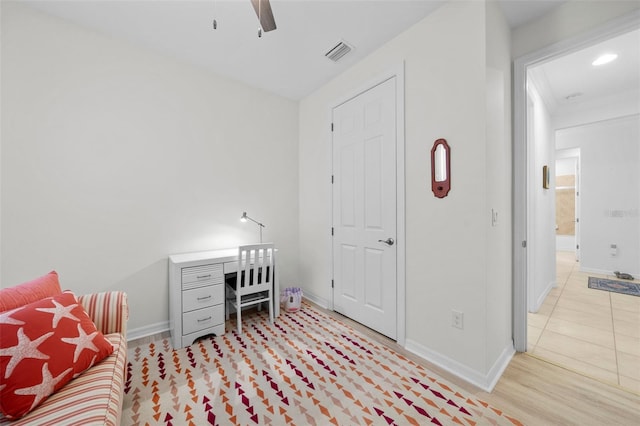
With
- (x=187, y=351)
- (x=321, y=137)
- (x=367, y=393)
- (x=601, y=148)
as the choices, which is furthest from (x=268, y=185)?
(x=601, y=148)

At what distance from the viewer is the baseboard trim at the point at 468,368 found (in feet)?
5.37

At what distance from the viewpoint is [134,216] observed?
229 centimetres

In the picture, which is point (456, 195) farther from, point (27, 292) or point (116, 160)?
point (116, 160)

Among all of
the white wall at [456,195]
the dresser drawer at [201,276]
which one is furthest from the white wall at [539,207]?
the dresser drawer at [201,276]

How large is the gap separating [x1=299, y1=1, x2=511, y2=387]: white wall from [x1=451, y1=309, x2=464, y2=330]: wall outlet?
0.03 metres

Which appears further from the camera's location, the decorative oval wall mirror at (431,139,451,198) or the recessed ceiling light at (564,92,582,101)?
the recessed ceiling light at (564,92,582,101)

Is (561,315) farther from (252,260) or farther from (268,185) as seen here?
(268,185)

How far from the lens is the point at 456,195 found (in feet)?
5.81

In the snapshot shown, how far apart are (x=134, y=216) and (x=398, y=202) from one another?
95.1 inches

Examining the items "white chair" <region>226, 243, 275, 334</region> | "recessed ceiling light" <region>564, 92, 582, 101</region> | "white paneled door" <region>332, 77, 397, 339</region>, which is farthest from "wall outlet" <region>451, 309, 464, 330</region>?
"recessed ceiling light" <region>564, 92, 582, 101</region>

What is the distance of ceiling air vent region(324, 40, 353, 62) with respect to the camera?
2.25 meters

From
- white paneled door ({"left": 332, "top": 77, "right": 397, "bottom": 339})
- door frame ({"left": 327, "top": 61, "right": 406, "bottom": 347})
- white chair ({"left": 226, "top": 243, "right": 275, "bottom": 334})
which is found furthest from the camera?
white chair ({"left": 226, "top": 243, "right": 275, "bottom": 334})

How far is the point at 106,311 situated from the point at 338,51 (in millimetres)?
2736

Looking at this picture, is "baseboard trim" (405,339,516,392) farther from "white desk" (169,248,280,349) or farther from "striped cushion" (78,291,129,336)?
"striped cushion" (78,291,129,336)
